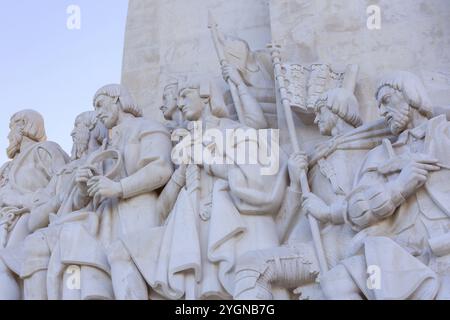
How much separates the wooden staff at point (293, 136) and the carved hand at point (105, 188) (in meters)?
1.36

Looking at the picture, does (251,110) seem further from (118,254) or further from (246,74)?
(118,254)

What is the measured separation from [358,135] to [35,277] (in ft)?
8.51

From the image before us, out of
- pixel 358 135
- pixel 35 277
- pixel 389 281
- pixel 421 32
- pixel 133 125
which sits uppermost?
pixel 421 32

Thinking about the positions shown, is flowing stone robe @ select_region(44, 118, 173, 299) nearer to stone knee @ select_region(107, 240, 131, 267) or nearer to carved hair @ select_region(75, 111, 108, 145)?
stone knee @ select_region(107, 240, 131, 267)

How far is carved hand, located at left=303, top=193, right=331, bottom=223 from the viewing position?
747cm

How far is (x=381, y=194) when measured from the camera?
7098mm

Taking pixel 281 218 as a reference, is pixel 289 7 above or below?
above

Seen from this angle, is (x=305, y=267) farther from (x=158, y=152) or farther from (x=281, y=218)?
(x=158, y=152)

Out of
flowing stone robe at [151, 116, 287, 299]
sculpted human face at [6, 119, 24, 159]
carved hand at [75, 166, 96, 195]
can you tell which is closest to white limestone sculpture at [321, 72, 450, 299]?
flowing stone robe at [151, 116, 287, 299]

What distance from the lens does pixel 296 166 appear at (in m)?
7.85

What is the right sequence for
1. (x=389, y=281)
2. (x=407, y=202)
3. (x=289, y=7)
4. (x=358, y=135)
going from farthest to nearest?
(x=289, y=7)
(x=358, y=135)
(x=407, y=202)
(x=389, y=281)

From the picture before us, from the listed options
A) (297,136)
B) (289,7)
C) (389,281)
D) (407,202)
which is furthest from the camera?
(289,7)

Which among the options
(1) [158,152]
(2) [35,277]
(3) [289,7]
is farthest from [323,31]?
(2) [35,277]
